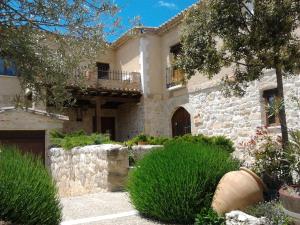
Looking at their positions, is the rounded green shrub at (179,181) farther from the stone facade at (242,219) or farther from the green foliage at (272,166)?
the stone facade at (242,219)

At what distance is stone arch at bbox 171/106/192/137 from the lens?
1548 cm

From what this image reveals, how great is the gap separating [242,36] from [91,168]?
5.23m

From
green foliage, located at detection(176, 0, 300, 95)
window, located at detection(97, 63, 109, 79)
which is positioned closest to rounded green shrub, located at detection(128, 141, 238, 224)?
green foliage, located at detection(176, 0, 300, 95)

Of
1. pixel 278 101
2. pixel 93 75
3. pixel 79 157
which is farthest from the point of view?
pixel 93 75

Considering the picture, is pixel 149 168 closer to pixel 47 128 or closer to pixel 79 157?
pixel 79 157

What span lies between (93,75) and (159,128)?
385 cm

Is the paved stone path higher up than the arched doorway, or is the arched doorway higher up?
the arched doorway

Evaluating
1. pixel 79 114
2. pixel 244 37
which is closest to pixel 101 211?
pixel 244 37

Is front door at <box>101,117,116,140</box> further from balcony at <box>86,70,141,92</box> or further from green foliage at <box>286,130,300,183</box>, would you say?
green foliage at <box>286,130,300,183</box>

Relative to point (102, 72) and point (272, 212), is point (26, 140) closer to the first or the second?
point (102, 72)

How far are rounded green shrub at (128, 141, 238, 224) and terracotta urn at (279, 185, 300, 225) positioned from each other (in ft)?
3.85

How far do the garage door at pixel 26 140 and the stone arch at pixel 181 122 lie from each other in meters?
5.93

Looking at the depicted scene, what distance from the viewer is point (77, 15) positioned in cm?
474

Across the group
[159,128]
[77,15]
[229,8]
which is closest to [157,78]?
[159,128]
